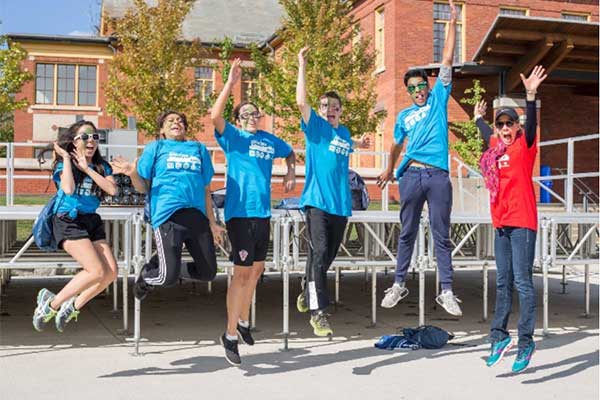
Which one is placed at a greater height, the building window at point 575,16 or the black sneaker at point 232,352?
the building window at point 575,16

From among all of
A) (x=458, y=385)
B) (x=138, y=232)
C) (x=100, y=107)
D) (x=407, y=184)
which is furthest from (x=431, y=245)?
(x=100, y=107)

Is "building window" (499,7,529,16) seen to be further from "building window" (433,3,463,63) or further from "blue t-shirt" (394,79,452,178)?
"blue t-shirt" (394,79,452,178)

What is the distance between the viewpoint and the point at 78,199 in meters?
6.62

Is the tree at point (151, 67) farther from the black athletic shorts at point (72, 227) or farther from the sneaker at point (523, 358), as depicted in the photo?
the sneaker at point (523, 358)

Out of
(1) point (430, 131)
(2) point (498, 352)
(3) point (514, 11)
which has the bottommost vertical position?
(2) point (498, 352)

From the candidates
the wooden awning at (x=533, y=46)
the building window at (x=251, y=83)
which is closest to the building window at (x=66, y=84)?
the building window at (x=251, y=83)

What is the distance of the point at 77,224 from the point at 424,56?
21.5 meters

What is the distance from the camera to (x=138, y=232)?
7.56m

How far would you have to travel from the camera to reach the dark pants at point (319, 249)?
6953mm

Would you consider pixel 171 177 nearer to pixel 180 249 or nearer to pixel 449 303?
pixel 180 249

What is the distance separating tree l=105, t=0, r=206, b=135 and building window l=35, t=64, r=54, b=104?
31.0ft

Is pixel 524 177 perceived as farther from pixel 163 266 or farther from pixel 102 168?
pixel 102 168

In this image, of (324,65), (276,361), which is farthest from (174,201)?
(324,65)

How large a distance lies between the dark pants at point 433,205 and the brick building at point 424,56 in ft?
18.6
